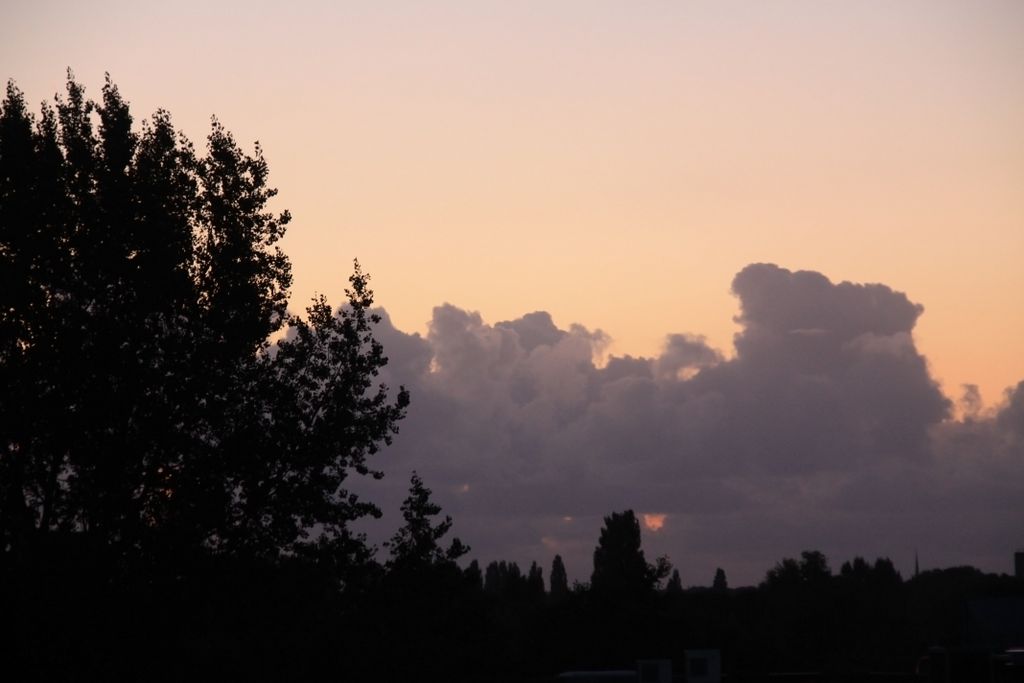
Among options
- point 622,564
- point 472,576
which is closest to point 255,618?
point 472,576

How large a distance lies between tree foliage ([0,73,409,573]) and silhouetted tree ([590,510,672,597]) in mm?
78860

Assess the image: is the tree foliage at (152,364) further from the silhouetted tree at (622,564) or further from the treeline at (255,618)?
the silhouetted tree at (622,564)

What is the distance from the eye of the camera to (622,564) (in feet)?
470

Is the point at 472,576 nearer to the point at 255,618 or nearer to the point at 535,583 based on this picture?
the point at 255,618

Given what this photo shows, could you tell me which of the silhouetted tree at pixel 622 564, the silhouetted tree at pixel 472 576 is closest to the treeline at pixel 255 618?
the silhouetted tree at pixel 472 576

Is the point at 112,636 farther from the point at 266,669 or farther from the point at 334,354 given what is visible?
the point at 334,354

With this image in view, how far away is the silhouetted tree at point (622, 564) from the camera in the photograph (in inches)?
4683

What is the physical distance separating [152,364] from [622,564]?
111 meters

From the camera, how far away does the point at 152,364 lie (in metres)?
36.5

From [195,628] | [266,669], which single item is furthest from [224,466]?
[266,669]

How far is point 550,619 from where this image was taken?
362 feet

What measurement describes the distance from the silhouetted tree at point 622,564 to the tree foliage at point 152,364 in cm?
7886

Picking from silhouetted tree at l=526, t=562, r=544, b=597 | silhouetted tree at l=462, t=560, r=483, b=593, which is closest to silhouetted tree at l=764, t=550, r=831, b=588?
silhouetted tree at l=526, t=562, r=544, b=597

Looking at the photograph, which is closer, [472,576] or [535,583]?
Result: [472,576]
